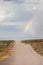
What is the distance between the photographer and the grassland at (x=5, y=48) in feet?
3.23

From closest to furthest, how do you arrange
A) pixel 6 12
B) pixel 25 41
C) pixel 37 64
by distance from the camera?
pixel 37 64 → pixel 25 41 → pixel 6 12

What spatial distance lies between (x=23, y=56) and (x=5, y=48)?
5.0 inches

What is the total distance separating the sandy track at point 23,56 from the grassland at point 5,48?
3 cm

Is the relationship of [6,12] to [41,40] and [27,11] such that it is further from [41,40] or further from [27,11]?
[41,40]

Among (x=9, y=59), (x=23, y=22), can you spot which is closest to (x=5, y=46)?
(x=9, y=59)

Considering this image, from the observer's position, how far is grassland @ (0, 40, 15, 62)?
0.98m

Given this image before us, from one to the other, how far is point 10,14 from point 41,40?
290mm

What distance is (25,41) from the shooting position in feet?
3.49

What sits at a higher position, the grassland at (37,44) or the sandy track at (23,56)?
the grassland at (37,44)

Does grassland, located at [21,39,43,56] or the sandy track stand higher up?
grassland, located at [21,39,43,56]

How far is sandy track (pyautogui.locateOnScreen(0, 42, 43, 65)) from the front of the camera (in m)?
0.97

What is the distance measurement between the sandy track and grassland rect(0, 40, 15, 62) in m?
0.03

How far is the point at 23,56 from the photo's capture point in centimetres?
99

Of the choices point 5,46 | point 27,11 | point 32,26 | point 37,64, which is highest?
point 27,11
